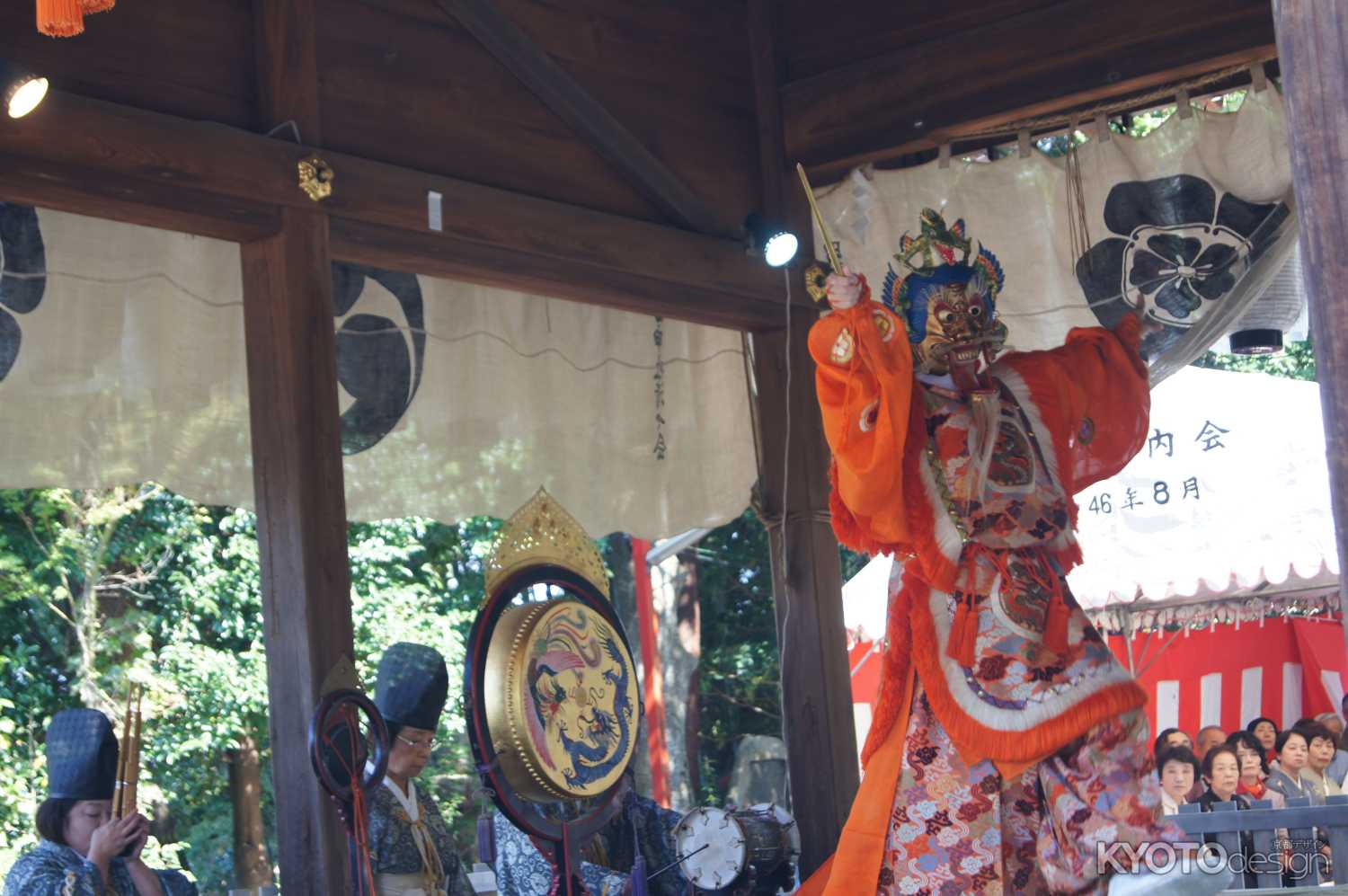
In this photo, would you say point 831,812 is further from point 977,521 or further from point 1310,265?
point 1310,265

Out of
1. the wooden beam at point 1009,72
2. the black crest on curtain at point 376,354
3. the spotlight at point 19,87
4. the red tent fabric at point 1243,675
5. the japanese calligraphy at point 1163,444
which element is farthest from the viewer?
the red tent fabric at point 1243,675

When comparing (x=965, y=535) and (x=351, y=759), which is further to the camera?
(x=965, y=535)


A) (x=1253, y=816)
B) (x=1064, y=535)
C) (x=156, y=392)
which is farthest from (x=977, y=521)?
(x=156, y=392)

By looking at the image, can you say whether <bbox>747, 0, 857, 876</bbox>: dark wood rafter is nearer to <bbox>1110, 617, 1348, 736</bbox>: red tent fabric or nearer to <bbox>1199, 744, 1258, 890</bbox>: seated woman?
<bbox>1199, 744, 1258, 890</bbox>: seated woman

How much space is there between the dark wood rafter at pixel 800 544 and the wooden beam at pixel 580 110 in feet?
1.38

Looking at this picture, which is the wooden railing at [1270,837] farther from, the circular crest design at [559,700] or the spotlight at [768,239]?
the spotlight at [768,239]

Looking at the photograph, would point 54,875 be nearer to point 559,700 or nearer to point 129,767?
point 129,767

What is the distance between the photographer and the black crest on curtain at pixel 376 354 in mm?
5156

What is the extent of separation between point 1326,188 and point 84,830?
2.96 meters

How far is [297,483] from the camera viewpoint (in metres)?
3.68

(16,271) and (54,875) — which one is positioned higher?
(16,271)

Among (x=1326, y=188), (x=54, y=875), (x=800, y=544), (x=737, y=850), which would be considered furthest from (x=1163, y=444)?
(x=1326, y=188)

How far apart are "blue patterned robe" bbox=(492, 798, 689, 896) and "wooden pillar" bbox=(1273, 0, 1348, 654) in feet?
9.51

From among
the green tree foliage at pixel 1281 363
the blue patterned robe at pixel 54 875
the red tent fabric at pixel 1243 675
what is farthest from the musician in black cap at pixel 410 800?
the green tree foliage at pixel 1281 363
